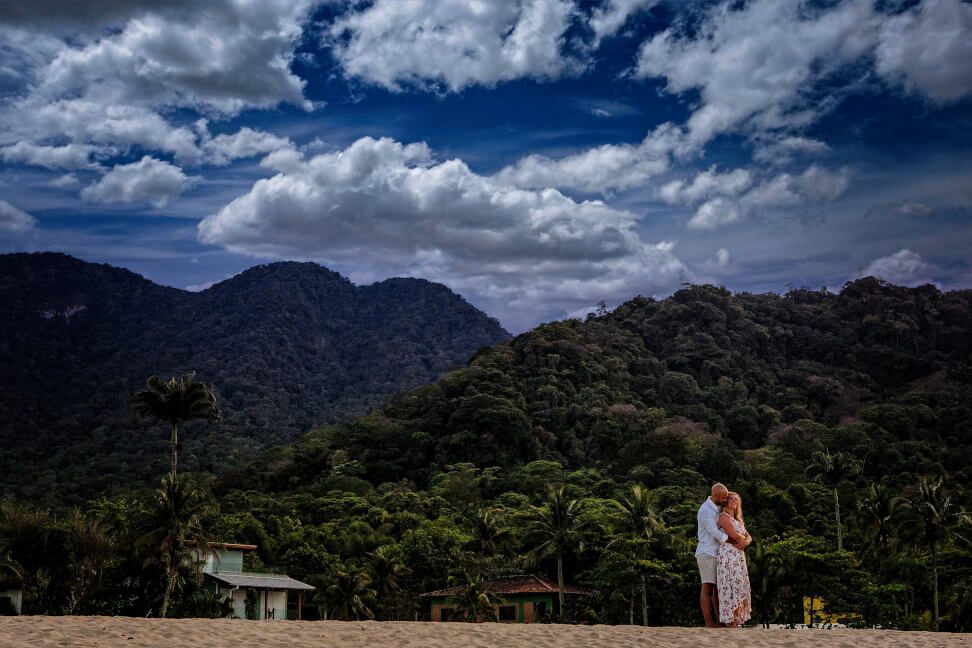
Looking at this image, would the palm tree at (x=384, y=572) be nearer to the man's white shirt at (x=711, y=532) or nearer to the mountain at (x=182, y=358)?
the man's white shirt at (x=711, y=532)

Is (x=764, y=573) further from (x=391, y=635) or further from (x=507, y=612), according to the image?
(x=391, y=635)

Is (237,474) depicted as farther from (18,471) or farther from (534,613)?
(534,613)

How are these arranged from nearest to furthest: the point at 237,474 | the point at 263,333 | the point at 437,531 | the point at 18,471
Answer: the point at 437,531 → the point at 237,474 → the point at 18,471 → the point at 263,333

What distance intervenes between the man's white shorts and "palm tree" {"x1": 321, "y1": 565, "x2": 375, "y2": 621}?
29.4 metres

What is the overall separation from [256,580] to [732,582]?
28.1m

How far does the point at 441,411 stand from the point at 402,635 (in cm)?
8005

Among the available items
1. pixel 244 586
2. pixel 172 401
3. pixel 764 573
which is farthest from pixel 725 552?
pixel 172 401

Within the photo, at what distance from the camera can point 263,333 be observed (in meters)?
160

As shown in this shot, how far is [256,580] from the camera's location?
36656 mm

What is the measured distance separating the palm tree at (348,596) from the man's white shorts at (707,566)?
96.6 feet

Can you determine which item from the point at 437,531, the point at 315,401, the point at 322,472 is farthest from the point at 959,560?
the point at 315,401

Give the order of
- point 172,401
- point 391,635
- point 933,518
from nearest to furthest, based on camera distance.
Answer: point 391,635 < point 933,518 < point 172,401

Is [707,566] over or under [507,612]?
over

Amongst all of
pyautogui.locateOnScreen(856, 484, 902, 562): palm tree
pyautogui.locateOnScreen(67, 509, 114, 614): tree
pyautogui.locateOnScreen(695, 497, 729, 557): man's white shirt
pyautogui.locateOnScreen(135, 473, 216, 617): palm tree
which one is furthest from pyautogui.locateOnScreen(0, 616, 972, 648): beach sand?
pyautogui.locateOnScreen(856, 484, 902, 562): palm tree
